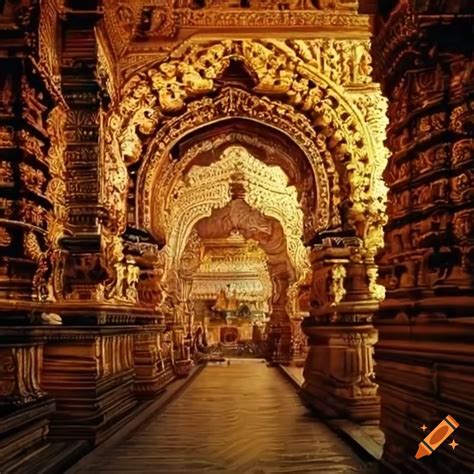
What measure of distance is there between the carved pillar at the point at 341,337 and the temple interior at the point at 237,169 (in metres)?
0.03

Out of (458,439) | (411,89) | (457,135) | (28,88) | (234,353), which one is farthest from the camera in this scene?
(234,353)

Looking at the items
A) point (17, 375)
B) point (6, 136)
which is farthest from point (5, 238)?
point (17, 375)

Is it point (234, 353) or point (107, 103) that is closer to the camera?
point (107, 103)

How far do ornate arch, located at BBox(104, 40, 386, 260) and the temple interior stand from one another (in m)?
0.02

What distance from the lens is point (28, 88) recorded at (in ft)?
12.3

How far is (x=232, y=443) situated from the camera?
507 cm

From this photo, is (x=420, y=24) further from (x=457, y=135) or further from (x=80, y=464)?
(x=80, y=464)

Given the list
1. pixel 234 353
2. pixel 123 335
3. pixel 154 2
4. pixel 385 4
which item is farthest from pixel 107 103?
pixel 234 353

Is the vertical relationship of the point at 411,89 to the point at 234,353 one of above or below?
above

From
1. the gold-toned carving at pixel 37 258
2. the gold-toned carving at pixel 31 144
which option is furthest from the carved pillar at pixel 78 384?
the gold-toned carving at pixel 31 144

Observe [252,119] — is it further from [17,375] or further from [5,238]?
[17,375]

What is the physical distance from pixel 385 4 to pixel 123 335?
13.8 feet

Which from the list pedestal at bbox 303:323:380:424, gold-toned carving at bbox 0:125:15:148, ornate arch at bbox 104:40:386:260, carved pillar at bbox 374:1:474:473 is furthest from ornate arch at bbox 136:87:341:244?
carved pillar at bbox 374:1:474:473

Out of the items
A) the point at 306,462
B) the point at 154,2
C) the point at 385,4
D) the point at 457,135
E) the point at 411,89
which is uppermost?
the point at 154,2
